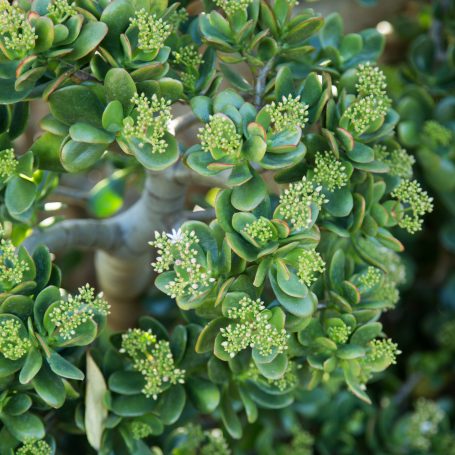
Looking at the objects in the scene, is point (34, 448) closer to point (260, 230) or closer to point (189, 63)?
point (260, 230)

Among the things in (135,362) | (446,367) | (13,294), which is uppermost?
(13,294)

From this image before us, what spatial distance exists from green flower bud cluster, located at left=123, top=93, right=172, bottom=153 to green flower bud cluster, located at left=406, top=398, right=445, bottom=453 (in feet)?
2.52

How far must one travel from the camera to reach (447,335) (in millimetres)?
1473

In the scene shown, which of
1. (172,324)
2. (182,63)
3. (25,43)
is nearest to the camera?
(25,43)

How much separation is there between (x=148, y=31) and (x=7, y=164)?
0.69 ft

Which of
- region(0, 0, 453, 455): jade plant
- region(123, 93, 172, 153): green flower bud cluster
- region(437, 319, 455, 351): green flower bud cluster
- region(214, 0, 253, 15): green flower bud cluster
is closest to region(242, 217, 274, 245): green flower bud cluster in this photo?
region(0, 0, 453, 455): jade plant

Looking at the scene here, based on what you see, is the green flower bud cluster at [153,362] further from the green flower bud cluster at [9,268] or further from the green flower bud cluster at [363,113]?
the green flower bud cluster at [363,113]

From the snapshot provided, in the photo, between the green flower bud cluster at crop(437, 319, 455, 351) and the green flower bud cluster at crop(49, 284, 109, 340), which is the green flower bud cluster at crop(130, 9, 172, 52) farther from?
the green flower bud cluster at crop(437, 319, 455, 351)

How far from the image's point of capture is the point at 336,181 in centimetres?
78

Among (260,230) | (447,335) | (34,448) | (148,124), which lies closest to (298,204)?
(260,230)

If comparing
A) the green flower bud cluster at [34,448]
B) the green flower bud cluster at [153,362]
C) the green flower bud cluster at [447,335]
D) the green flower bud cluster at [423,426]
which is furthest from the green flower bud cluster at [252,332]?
the green flower bud cluster at [447,335]

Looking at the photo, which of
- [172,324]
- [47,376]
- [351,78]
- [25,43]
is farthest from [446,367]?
[25,43]

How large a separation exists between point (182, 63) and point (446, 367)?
3.22ft

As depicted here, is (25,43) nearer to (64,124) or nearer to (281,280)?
(64,124)
